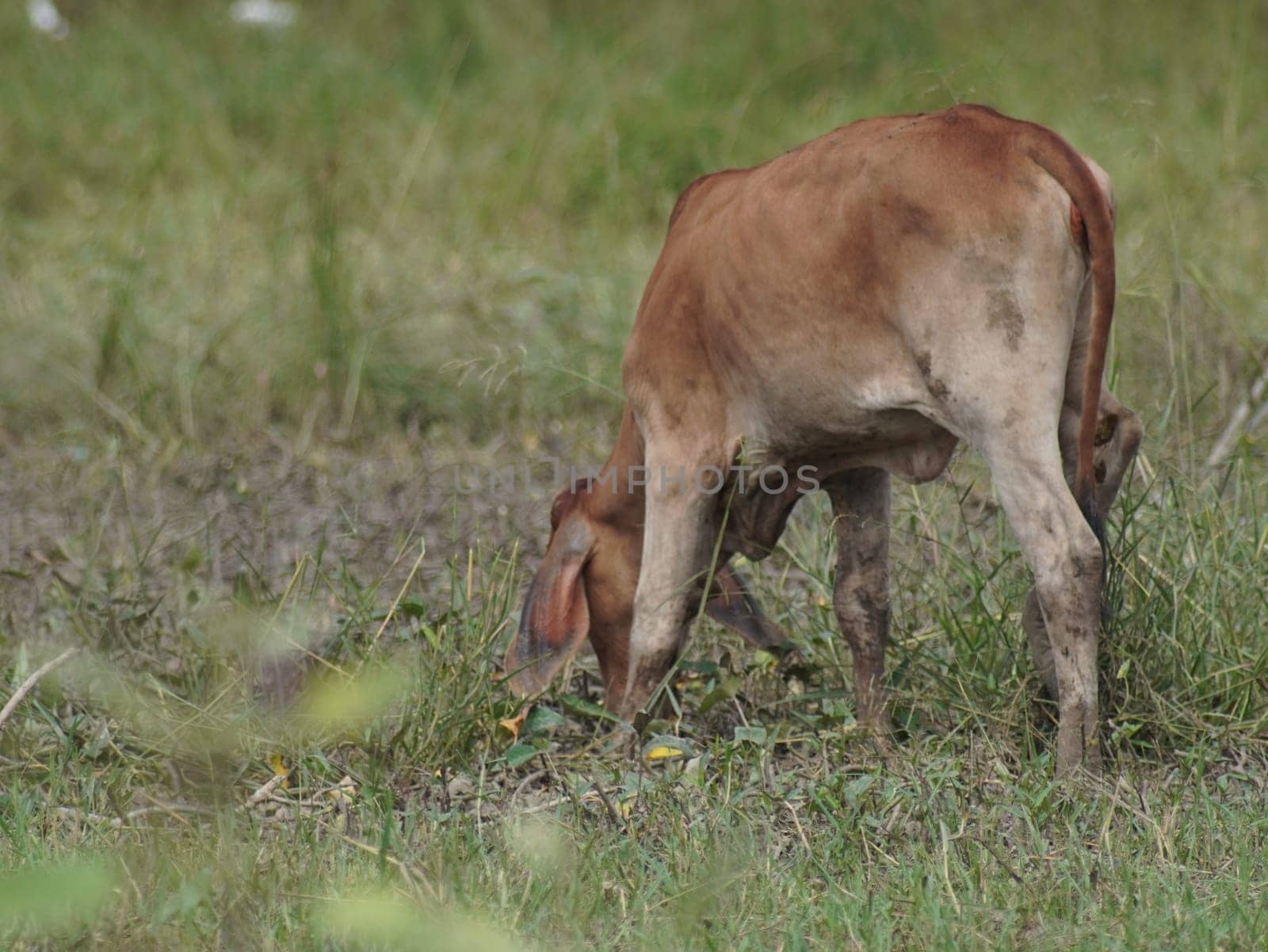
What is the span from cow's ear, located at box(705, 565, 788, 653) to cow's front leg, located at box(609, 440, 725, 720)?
0.10 meters

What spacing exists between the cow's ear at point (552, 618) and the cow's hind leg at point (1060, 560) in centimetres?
102

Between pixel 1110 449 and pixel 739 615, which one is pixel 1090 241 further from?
pixel 739 615

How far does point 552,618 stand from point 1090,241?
54.0 inches

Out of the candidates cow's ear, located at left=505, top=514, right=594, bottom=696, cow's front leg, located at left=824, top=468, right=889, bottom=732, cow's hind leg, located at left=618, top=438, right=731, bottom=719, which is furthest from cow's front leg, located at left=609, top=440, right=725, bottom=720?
cow's front leg, located at left=824, top=468, right=889, bottom=732

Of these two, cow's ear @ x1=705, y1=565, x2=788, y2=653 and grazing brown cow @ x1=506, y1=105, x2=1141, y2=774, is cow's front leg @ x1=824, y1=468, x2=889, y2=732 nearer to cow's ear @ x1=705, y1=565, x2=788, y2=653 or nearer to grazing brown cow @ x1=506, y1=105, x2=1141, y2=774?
grazing brown cow @ x1=506, y1=105, x2=1141, y2=774

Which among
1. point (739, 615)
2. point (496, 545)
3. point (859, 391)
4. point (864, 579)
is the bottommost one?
point (496, 545)

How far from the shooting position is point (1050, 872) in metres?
2.67

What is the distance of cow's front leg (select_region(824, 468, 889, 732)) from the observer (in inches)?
138

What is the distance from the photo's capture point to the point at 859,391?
10.1 feet

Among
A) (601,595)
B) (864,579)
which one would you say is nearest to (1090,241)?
(864,579)

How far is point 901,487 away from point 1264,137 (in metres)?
3.55

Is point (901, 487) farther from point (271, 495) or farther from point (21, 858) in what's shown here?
point (21, 858)

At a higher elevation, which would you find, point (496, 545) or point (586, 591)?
point (586, 591)

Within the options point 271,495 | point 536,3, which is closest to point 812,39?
point 536,3
